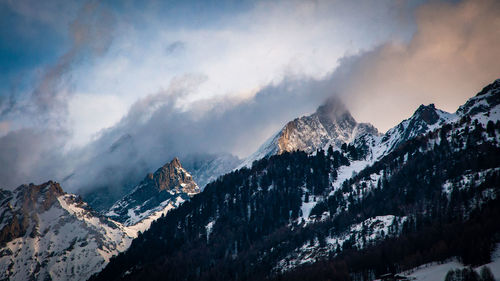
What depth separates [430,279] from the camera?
200 metres

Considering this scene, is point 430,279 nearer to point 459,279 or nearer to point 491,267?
point 459,279

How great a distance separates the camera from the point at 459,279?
18838 centimetres

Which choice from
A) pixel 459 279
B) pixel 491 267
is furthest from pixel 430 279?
pixel 491 267

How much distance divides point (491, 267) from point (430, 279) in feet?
88.6

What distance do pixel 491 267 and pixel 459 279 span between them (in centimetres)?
1990

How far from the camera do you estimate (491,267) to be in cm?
19612

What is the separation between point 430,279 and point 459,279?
46.3 feet
